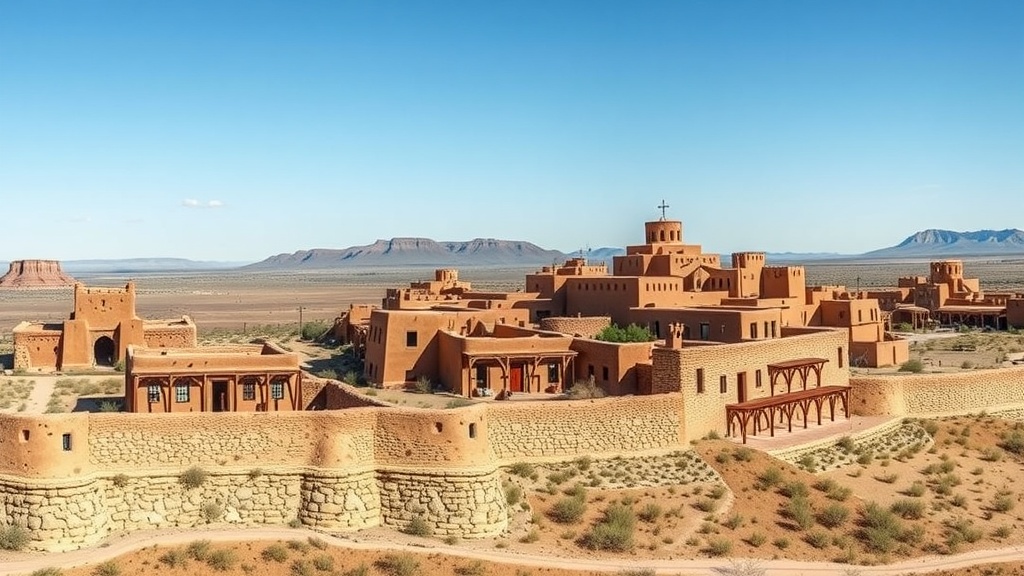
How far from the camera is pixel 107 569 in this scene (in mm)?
18906

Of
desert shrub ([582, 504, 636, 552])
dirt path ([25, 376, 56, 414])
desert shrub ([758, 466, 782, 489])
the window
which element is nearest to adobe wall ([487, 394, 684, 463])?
desert shrub ([758, 466, 782, 489])

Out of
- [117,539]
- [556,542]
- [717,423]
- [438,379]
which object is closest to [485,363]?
[438,379]

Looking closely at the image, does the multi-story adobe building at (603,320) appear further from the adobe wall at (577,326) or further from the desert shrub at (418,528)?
the desert shrub at (418,528)

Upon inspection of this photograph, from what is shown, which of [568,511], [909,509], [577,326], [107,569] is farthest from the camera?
[577,326]

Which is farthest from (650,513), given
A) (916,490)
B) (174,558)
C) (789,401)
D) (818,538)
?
(174,558)

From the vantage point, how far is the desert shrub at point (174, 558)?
1933 cm

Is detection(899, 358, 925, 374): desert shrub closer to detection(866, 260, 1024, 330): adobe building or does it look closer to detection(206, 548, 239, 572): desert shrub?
detection(866, 260, 1024, 330): adobe building

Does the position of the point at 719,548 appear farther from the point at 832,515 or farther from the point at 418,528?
the point at 418,528

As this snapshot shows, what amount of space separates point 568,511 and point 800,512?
5892 mm

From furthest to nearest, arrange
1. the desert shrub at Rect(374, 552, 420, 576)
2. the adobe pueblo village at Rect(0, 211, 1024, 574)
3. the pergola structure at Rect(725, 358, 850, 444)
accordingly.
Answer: the pergola structure at Rect(725, 358, 850, 444), the adobe pueblo village at Rect(0, 211, 1024, 574), the desert shrub at Rect(374, 552, 420, 576)

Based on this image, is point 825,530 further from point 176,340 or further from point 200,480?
point 176,340

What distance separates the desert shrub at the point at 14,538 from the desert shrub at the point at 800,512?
17.4 metres

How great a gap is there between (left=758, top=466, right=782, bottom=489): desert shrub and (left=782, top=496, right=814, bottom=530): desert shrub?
25.8 inches

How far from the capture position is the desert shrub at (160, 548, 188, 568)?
1933 centimetres
